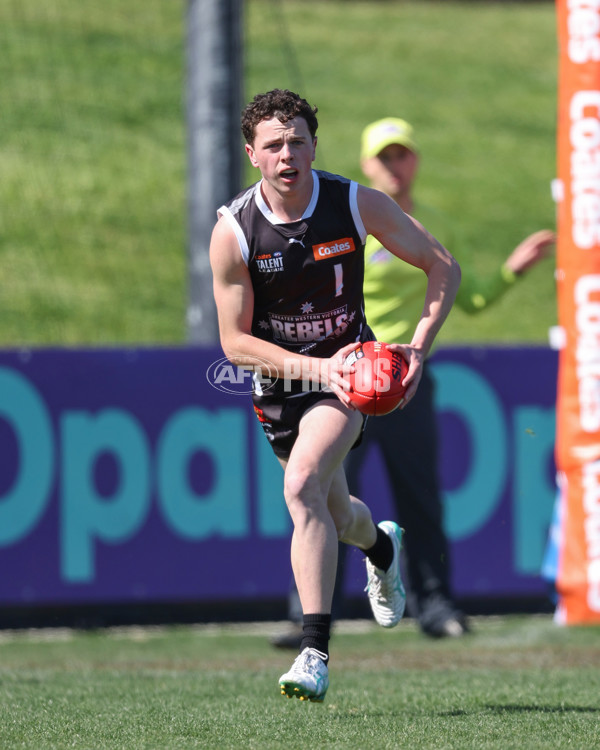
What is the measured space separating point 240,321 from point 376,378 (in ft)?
2.05

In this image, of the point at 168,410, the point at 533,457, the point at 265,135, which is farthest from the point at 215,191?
the point at 265,135

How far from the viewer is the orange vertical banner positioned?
7.60m

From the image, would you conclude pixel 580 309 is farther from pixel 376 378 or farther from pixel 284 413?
pixel 376 378

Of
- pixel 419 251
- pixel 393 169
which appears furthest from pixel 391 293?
pixel 419 251

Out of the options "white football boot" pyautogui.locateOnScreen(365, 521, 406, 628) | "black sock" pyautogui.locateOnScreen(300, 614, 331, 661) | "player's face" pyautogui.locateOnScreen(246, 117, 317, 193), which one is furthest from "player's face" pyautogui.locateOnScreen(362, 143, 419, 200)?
"black sock" pyautogui.locateOnScreen(300, 614, 331, 661)

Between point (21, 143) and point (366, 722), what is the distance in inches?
490

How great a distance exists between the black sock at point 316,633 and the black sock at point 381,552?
88 centimetres

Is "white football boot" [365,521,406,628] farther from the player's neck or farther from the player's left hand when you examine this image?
the player's neck

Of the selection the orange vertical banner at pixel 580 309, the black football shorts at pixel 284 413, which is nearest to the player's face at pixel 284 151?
the black football shorts at pixel 284 413

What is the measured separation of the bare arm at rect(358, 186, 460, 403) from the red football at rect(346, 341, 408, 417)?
0.27m

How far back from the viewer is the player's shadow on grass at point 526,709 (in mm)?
4719

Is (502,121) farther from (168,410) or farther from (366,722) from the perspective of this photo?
(366,722)

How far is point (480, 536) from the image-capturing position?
8258 millimetres

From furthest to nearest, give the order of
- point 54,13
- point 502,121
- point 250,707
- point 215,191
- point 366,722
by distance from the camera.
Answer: point 502,121 → point 54,13 → point 215,191 → point 250,707 → point 366,722
